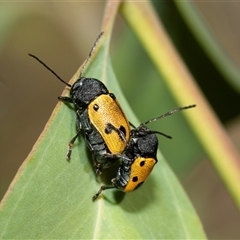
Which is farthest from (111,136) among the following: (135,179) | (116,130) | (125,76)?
(125,76)

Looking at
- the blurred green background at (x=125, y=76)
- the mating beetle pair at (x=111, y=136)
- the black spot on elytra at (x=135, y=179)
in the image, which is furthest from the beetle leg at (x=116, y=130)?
the blurred green background at (x=125, y=76)

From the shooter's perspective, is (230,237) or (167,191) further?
(230,237)

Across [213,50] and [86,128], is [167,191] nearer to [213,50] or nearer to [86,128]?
[86,128]

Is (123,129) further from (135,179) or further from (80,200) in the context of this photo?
(80,200)

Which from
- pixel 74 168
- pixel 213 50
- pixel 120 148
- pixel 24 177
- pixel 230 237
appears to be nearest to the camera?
pixel 24 177

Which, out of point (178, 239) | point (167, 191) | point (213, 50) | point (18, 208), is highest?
point (18, 208)

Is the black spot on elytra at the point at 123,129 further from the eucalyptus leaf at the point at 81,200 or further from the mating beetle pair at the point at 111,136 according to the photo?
the eucalyptus leaf at the point at 81,200

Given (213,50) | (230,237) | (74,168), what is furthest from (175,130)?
(230,237)
